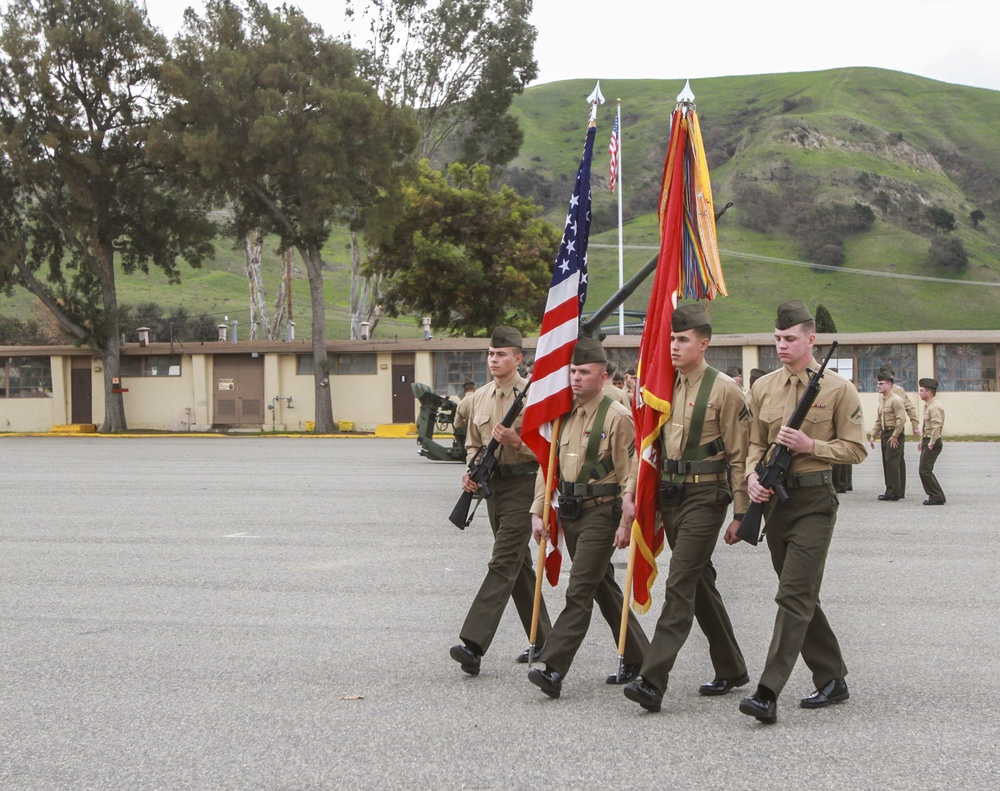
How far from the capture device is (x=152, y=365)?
41.2 metres

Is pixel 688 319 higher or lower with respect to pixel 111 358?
higher

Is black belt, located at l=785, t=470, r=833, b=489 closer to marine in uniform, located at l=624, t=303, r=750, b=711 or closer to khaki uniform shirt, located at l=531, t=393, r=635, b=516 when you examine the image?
marine in uniform, located at l=624, t=303, r=750, b=711

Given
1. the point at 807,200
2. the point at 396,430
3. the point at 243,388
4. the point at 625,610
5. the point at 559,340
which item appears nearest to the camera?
the point at 625,610

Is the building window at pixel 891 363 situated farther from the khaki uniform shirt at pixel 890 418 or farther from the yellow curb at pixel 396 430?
the khaki uniform shirt at pixel 890 418

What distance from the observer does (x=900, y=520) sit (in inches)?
543

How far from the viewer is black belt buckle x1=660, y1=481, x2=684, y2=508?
613 cm

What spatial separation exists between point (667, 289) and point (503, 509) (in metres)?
1.64

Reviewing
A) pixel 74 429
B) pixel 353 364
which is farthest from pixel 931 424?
pixel 74 429

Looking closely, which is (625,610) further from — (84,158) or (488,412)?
(84,158)

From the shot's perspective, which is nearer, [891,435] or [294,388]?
[891,435]

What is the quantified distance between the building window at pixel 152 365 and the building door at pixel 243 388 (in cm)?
216

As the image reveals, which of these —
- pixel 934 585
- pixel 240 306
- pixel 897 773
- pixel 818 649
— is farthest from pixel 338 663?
pixel 240 306

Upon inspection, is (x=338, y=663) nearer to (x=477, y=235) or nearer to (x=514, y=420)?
(x=514, y=420)

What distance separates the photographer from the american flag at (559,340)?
6.78 metres
